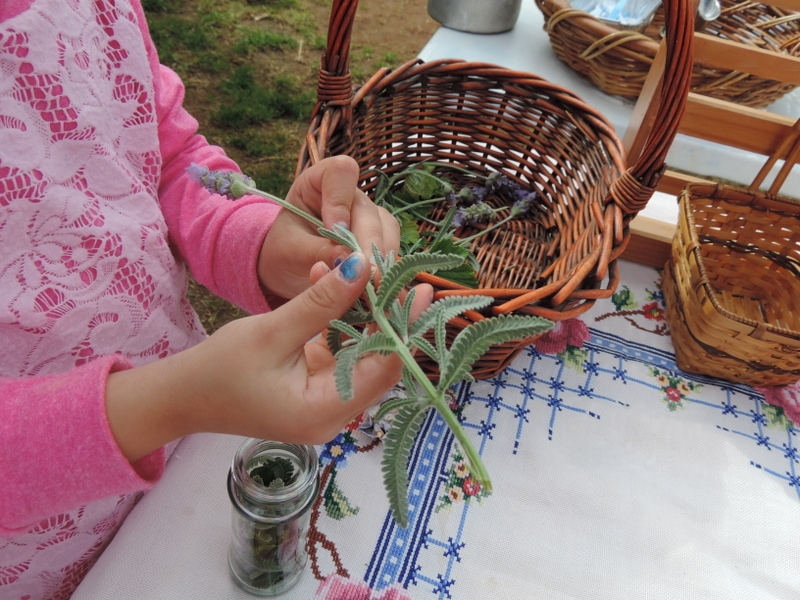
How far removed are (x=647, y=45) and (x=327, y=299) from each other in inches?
37.1

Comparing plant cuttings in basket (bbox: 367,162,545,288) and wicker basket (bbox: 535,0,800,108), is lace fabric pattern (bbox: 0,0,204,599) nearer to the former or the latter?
plant cuttings in basket (bbox: 367,162,545,288)

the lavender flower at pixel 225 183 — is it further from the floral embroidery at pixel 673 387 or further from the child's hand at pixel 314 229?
the floral embroidery at pixel 673 387

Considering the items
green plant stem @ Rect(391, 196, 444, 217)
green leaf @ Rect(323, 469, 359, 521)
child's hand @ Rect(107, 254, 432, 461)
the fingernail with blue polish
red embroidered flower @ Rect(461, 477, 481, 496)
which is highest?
the fingernail with blue polish

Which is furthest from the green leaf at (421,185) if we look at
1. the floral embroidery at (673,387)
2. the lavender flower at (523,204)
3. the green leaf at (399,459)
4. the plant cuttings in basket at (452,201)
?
the green leaf at (399,459)

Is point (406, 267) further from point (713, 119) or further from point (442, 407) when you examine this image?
point (713, 119)

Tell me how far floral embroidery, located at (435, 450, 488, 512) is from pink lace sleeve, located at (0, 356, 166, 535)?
298 mm

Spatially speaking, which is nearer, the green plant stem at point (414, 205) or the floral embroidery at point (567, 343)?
the floral embroidery at point (567, 343)

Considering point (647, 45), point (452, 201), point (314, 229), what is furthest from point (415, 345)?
point (647, 45)

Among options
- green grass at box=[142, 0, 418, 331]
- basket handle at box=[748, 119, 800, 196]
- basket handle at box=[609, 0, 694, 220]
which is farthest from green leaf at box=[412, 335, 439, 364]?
green grass at box=[142, 0, 418, 331]

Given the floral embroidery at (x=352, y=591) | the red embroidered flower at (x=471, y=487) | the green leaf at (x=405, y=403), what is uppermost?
the green leaf at (x=405, y=403)

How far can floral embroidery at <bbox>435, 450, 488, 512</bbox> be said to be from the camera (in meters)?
0.59

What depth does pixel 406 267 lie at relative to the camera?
36cm

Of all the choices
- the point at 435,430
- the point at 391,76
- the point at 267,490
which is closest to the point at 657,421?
the point at 435,430

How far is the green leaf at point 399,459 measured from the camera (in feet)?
1.05
